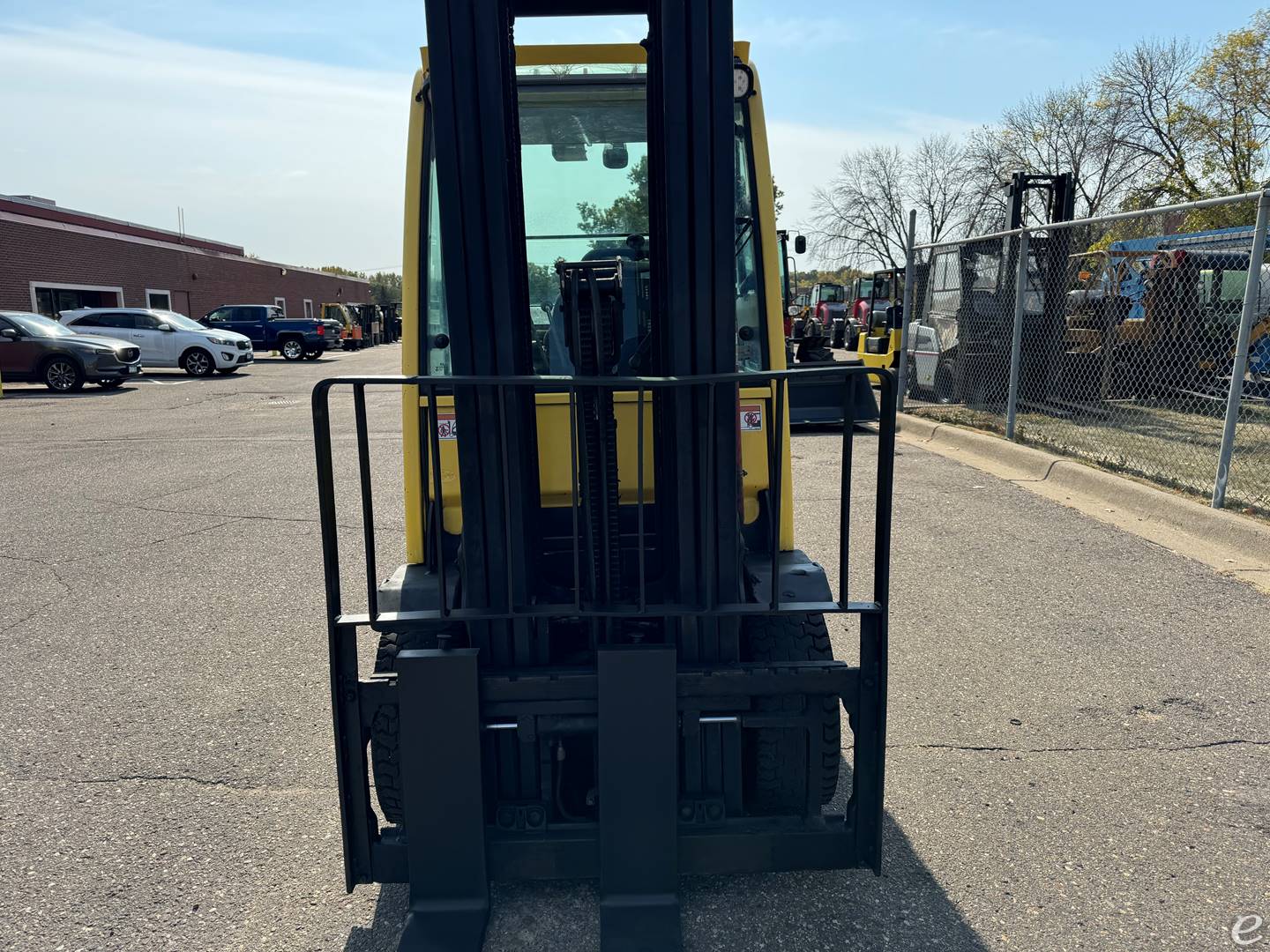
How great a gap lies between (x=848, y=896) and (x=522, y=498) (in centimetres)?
156

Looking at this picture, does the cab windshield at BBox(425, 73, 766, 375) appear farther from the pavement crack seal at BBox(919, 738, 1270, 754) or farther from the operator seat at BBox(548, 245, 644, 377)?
the pavement crack seal at BBox(919, 738, 1270, 754)

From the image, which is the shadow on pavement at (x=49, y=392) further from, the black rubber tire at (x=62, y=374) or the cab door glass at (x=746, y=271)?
the cab door glass at (x=746, y=271)

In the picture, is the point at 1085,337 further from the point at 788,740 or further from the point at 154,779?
the point at 154,779

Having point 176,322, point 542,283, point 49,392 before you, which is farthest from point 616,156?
point 176,322

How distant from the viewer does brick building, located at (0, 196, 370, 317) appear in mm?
28547

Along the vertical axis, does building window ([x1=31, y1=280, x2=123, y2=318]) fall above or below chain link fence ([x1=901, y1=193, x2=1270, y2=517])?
above

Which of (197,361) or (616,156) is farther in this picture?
(197,361)

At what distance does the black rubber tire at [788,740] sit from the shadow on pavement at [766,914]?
26cm

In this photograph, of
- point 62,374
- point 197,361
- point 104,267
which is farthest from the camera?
point 104,267

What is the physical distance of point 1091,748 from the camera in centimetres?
349

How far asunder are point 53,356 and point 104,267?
56.0 feet

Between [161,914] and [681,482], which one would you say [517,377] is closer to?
[681,482]

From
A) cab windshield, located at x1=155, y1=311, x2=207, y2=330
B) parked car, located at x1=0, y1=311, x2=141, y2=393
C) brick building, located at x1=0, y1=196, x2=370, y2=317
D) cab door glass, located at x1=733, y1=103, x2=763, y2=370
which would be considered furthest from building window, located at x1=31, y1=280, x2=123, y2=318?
cab door glass, located at x1=733, y1=103, x2=763, y2=370

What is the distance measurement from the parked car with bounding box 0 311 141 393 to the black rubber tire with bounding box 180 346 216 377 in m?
3.93
